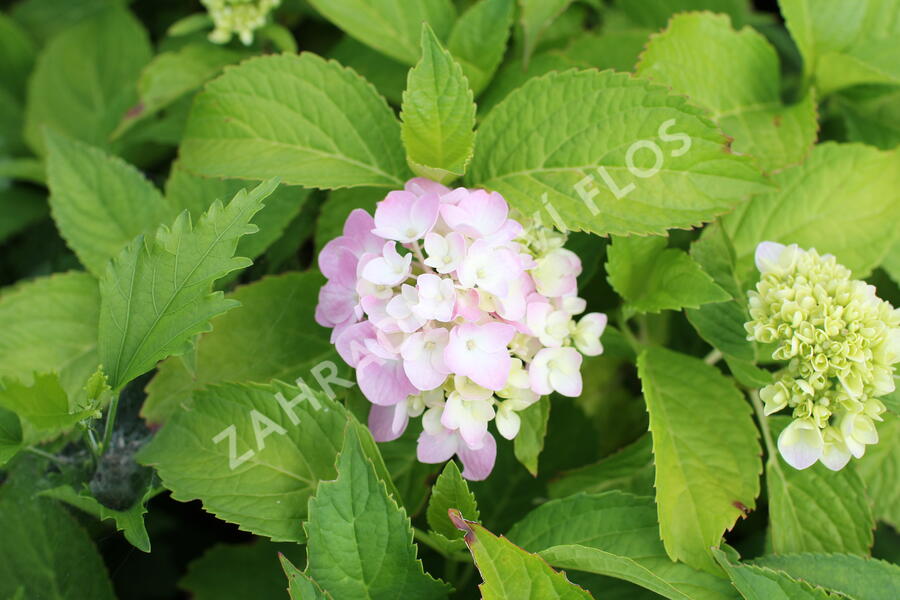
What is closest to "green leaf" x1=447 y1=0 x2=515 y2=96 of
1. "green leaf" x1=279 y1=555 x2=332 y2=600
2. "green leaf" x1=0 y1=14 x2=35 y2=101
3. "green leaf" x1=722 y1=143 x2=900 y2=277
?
"green leaf" x1=722 y1=143 x2=900 y2=277

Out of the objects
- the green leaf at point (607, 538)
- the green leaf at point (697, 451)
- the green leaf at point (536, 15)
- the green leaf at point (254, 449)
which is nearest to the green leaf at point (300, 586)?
the green leaf at point (254, 449)

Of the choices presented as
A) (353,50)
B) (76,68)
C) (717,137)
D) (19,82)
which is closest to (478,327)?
(717,137)

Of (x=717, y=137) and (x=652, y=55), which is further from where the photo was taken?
(x=652, y=55)

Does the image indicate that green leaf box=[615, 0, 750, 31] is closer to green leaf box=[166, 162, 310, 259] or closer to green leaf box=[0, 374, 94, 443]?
green leaf box=[166, 162, 310, 259]

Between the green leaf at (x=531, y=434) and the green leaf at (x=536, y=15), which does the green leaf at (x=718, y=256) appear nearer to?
the green leaf at (x=531, y=434)

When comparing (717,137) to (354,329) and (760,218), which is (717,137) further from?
(354,329)

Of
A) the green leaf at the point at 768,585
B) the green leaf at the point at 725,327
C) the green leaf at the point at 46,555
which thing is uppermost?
the green leaf at the point at 725,327
